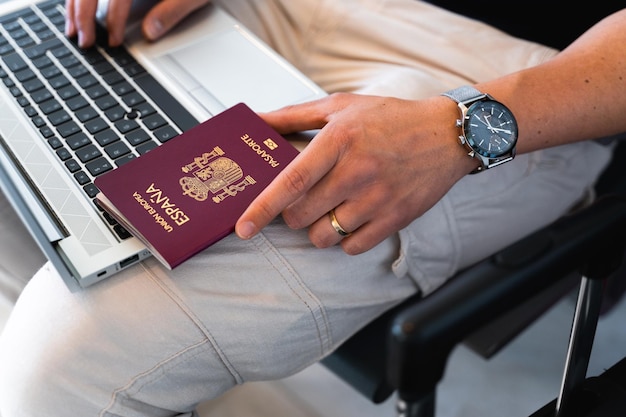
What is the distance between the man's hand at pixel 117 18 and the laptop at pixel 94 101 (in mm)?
15

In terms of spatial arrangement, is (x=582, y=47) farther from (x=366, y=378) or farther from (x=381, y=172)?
(x=366, y=378)

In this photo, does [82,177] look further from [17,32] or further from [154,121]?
[17,32]

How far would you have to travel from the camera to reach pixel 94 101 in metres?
0.86

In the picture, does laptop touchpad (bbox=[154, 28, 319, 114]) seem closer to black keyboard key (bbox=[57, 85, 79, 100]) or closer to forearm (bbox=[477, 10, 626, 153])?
black keyboard key (bbox=[57, 85, 79, 100])

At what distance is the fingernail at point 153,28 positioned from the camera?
0.95 meters

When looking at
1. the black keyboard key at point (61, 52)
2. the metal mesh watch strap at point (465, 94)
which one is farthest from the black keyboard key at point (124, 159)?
the metal mesh watch strap at point (465, 94)

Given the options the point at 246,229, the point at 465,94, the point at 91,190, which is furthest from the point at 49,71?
the point at 465,94

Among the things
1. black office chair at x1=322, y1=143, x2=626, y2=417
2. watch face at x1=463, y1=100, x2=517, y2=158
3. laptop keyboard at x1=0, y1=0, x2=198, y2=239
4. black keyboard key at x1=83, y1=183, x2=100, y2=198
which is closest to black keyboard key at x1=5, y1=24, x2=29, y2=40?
laptop keyboard at x1=0, y1=0, x2=198, y2=239

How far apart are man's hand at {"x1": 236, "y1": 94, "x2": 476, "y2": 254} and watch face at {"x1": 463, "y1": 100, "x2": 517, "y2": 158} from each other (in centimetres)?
2

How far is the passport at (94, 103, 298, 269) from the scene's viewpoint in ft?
2.23

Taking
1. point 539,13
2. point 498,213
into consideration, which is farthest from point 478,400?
point 539,13

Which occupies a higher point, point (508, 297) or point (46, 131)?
point (508, 297)

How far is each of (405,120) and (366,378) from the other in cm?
29

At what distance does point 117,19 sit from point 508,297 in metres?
0.66
